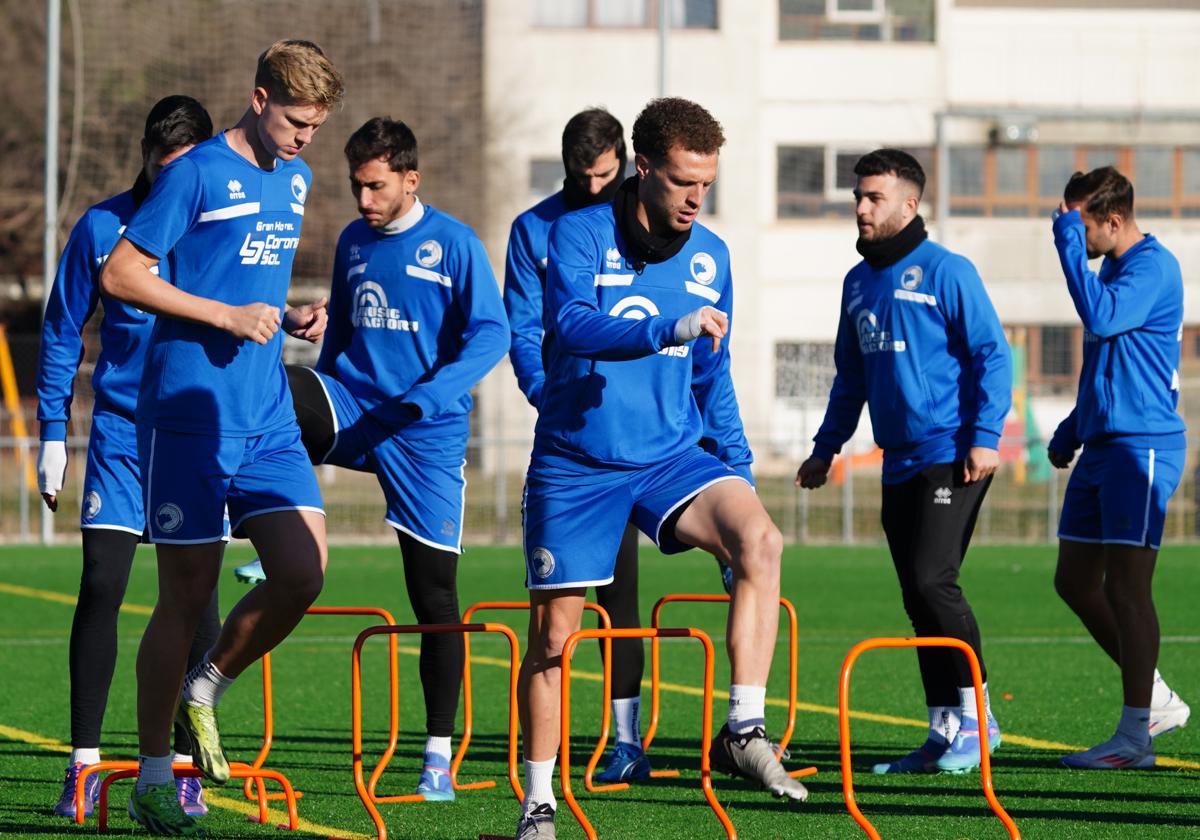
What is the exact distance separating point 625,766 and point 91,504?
2.27 m

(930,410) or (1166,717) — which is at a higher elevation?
(930,410)

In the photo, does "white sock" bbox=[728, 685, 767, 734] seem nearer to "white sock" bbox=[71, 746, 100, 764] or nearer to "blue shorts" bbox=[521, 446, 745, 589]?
"blue shorts" bbox=[521, 446, 745, 589]

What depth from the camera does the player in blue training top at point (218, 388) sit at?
18.6ft

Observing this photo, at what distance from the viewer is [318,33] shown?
26.8 meters

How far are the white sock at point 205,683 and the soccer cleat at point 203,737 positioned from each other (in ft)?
0.07

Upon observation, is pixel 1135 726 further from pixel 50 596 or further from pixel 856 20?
pixel 856 20

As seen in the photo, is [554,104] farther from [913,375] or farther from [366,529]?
[913,375]

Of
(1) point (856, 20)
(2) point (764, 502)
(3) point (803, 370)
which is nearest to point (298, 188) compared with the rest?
(2) point (764, 502)

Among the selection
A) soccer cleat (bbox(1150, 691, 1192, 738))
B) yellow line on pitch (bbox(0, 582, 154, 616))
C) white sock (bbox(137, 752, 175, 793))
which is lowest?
yellow line on pitch (bbox(0, 582, 154, 616))

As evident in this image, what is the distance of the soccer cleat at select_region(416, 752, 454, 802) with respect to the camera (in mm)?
6930

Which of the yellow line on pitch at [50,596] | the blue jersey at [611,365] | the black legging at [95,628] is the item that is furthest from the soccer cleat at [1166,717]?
the yellow line on pitch at [50,596]

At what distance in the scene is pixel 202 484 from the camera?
19.1 ft

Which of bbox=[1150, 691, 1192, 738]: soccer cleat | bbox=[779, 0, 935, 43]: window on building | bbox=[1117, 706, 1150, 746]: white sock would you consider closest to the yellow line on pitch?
bbox=[1150, 691, 1192, 738]: soccer cleat

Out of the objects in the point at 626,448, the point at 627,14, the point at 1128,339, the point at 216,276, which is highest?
the point at 627,14
